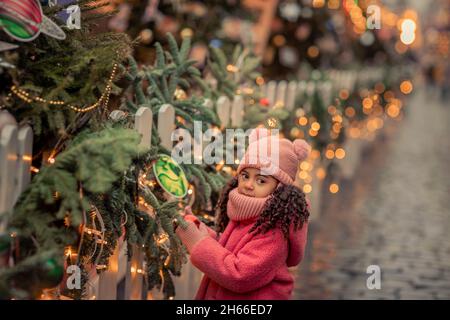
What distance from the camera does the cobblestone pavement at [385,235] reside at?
6477 millimetres

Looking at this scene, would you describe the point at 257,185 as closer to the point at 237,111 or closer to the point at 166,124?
the point at 166,124

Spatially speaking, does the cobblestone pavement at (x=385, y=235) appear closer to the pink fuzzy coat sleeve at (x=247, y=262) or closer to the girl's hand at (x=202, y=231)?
the girl's hand at (x=202, y=231)

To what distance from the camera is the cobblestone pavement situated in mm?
6477

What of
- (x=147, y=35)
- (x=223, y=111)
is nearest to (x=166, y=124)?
(x=223, y=111)

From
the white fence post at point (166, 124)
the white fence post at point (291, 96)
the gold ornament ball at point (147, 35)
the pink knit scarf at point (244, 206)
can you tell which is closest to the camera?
the pink knit scarf at point (244, 206)

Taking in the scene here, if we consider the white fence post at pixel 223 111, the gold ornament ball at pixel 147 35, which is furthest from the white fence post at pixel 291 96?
the white fence post at pixel 223 111

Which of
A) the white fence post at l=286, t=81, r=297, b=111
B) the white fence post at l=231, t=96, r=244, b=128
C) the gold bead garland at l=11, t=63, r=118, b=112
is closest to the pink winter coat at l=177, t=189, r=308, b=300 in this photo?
the gold bead garland at l=11, t=63, r=118, b=112

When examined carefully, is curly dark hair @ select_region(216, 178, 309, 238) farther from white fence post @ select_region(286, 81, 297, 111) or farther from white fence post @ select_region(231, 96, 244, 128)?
white fence post @ select_region(286, 81, 297, 111)

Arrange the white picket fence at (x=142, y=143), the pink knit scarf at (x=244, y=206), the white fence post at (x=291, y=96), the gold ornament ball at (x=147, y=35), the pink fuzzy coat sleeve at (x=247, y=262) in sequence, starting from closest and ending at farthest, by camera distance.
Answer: the white picket fence at (x=142, y=143) < the pink fuzzy coat sleeve at (x=247, y=262) < the pink knit scarf at (x=244, y=206) < the gold ornament ball at (x=147, y=35) < the white fence post at (x=291, y=96)

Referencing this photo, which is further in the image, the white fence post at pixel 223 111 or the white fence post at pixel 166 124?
the white fence post at pixel 223 111

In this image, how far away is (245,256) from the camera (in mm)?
3719

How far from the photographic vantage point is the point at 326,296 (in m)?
6.18

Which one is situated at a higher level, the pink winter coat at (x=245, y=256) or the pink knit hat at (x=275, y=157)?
the pink knit hat at (x=275, y=157)

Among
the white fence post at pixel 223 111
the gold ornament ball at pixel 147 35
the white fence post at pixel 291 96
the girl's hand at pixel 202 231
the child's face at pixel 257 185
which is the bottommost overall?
the girl's hand at pixel 202 231
